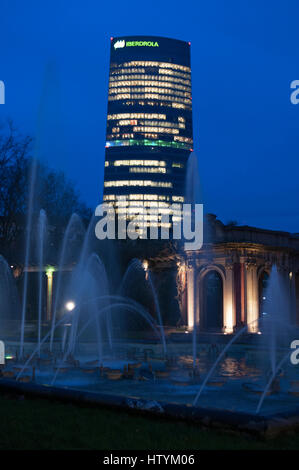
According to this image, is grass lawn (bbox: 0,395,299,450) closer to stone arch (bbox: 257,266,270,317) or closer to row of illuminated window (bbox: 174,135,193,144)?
stone arch (bbox: 257,266,270,317)

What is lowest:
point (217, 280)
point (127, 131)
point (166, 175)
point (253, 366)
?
point (253, 366)

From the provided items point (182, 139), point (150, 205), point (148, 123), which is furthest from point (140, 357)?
point (182, 139)

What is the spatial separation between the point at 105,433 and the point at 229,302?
28.2 m

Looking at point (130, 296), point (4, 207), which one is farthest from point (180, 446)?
point (130, 296)

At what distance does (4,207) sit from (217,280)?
1530 cm

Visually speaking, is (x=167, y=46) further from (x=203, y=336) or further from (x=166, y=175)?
(x=203, y=336)

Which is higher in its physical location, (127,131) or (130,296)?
(127,131)

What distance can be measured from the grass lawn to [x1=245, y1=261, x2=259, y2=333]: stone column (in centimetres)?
2655

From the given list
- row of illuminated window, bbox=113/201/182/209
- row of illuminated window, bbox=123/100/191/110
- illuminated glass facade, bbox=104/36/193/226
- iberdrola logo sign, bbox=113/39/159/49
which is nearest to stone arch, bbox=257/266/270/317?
illuminated glass facade, bbox=104/36/193/226

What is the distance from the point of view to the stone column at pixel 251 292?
115 feet

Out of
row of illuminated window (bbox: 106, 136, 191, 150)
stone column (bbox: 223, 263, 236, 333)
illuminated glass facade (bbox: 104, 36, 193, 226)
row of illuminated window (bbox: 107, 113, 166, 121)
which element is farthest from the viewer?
row of illuminated window (bbox: 107, 113, 166, 121)

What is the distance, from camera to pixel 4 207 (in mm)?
35094

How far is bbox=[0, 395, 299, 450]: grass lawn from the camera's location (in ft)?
24.4
